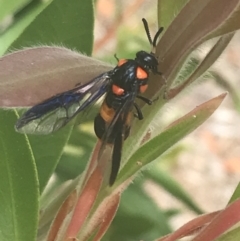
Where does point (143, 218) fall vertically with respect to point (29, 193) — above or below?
below

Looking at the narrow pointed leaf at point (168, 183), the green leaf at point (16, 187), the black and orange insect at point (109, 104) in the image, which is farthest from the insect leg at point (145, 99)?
the narrow pointed leaf at point (168, 183)

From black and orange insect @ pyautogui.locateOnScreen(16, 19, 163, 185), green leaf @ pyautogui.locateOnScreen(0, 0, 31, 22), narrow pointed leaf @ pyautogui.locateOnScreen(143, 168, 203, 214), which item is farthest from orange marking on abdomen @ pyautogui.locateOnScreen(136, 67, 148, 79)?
narrow pointed leaf @ pyautogui.locateOnScreen(143, 168, 203, 214)

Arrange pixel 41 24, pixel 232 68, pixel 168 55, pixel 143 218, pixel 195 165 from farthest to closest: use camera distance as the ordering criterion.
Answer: pixel 232 68
pixel 195 165
pixel 143 218
pixel 41 24
pixel 168 55

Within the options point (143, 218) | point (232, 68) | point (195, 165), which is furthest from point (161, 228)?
point (232, 68)

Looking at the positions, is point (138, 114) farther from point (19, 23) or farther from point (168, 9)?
point (19, 23)

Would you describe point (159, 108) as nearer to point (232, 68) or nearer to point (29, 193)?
point (29, 193)

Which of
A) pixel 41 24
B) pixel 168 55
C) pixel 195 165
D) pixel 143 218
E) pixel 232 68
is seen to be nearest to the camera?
pixel 168 55

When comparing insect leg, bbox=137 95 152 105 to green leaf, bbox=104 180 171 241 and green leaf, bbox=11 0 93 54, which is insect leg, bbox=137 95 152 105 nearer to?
green leaf, bbox=11 0 93 54
